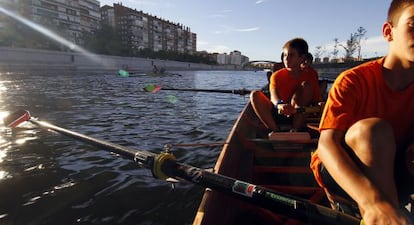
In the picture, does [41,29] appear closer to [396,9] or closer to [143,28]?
[143,28]

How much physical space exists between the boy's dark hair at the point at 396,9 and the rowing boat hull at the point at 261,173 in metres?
1.86

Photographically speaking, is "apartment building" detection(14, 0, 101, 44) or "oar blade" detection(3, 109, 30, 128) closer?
"oar blade" detection(3, 109, 30, 128)

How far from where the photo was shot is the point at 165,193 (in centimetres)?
463

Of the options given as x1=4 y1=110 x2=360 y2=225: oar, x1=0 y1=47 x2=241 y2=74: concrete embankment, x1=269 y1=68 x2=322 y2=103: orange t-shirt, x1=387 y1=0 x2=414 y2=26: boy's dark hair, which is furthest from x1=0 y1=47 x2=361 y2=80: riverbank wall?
x1=387 y1=0 x2=414 y2=26: boy's dark hair

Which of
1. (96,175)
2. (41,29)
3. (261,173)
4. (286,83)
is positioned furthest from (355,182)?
(41,29)

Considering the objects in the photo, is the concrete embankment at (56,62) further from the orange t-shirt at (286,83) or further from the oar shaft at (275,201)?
the oar shaft at (275,201)

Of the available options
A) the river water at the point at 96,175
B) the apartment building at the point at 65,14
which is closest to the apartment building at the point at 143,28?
the apartment building at the point at 65,14

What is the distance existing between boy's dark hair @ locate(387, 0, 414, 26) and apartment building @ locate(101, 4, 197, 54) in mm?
99737

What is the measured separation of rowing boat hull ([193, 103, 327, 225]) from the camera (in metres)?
A: 3.00

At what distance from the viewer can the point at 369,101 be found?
199 cm

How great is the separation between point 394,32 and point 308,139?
85.5 inches

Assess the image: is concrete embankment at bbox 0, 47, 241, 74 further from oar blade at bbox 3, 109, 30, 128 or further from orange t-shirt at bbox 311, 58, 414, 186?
orange t-shirt at bbox 311, 58, 414, 186

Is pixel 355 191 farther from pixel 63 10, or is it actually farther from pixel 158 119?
pixel 63 10

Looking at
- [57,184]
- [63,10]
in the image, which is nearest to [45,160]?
[57,184]
